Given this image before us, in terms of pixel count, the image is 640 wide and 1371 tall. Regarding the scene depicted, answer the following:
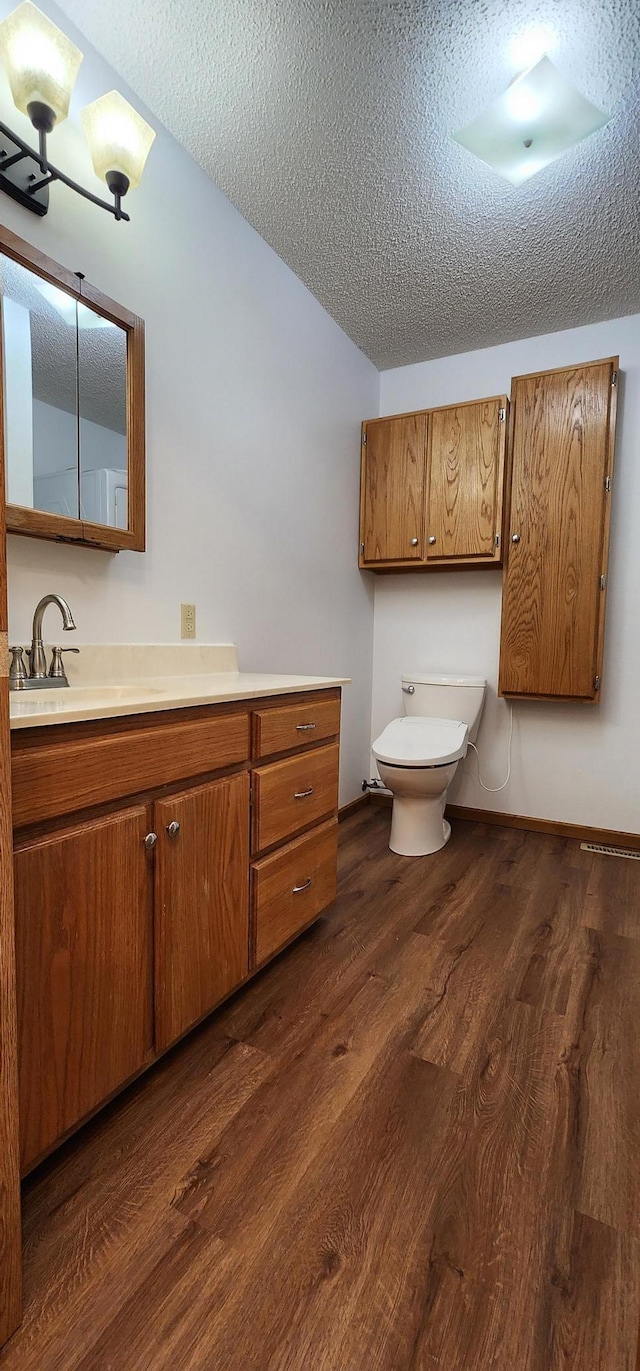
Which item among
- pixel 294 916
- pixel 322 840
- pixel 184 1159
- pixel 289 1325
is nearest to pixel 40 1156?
pixel 184 1159

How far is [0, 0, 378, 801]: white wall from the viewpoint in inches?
52.1

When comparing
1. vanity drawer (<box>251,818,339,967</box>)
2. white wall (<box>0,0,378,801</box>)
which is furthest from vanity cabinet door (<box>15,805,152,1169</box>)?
white wall (<box>0,0,378,801</box>)

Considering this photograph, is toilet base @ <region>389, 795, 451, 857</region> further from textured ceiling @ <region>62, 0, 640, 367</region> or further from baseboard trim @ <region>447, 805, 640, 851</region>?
textured ceiling @ <region>62, 0, 640, 367</region>

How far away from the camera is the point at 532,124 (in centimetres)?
147

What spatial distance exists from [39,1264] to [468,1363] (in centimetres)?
60

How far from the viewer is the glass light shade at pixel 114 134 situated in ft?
3.98

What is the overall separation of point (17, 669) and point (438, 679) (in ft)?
6.24

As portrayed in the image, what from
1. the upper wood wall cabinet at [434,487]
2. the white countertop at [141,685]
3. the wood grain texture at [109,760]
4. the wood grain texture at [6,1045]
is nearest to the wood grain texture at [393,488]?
the upper wood wall cabinet at [434,487]

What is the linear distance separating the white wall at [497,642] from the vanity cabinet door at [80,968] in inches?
83.3

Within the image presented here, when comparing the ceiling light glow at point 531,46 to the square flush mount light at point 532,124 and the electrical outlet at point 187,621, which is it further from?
the electrical outlet at point 187,621

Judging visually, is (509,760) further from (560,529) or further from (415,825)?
(560,529)

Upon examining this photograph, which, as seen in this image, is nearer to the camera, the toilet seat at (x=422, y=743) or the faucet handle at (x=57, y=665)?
the faucet handle at (x=57, y=665)

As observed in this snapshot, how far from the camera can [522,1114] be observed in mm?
1073

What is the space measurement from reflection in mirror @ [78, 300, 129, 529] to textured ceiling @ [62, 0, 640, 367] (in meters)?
0.67
